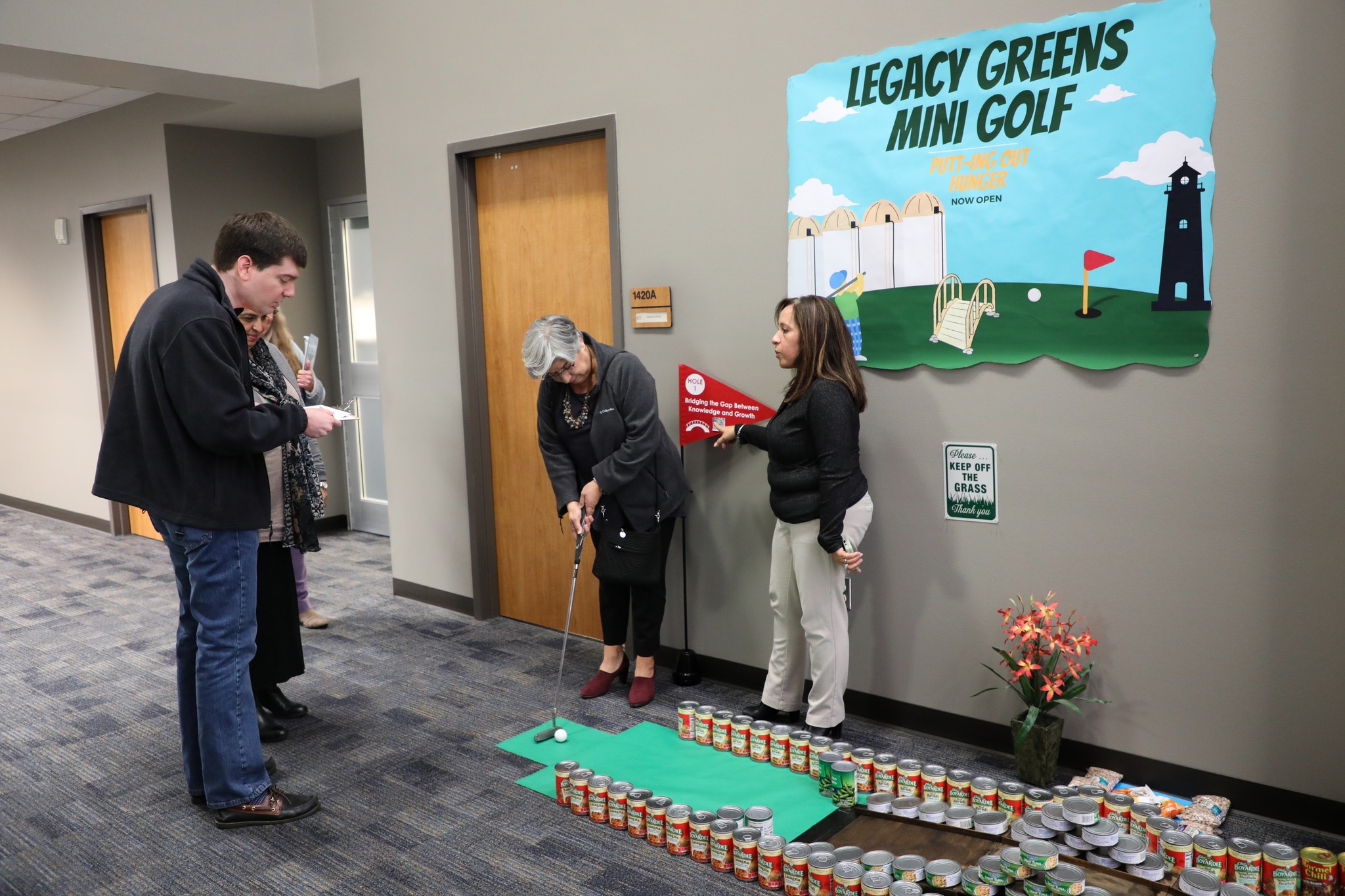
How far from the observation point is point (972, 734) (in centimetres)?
296

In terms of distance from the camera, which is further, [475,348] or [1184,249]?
[475,348]

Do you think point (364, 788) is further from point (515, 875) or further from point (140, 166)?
point (140, 166)

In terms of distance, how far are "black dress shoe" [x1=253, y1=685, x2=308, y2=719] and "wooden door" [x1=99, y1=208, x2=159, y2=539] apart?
3.34 metres

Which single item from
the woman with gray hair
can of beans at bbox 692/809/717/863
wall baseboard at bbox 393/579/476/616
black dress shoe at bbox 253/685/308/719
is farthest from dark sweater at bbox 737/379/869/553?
wall baseboard at bbox 393/579/476/616

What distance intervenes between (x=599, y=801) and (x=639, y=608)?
972 mm

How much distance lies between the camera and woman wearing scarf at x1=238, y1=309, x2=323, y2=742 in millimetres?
3125

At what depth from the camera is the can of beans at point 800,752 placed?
2797mm

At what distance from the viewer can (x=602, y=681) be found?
137 inches

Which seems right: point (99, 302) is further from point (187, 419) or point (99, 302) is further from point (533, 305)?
point (187, 419)

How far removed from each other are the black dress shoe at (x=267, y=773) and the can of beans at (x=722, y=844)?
4.17 feet

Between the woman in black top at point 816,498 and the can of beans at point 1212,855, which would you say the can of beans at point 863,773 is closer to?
the woman in black top at point 816,498

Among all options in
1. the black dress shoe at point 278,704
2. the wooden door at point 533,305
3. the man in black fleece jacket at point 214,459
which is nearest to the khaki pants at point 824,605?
the wooden door at point 533,305

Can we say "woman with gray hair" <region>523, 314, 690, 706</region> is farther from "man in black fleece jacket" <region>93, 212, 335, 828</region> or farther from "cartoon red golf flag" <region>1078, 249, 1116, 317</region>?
"cartoon red golf flag" <region>1078, 249, 1116, 317</region>

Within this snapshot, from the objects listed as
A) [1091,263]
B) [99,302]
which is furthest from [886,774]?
[99,302]
